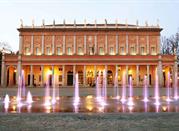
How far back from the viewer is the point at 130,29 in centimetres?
6525

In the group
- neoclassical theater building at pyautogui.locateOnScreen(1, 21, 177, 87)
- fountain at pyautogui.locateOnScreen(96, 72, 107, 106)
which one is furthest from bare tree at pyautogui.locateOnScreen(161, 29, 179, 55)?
fountain at pyautogui.locateOnScreen(96, 72, 107, 106)

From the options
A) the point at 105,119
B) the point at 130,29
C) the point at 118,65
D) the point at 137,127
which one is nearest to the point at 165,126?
the point at 137,127

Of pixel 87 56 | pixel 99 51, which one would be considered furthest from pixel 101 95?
pixel 99 51

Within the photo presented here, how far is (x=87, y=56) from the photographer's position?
6072 cm

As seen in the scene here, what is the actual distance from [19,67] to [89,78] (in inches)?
592

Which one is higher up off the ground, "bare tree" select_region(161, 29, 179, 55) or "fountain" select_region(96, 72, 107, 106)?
"bare tree" select_region(161, 29, 179, 55)

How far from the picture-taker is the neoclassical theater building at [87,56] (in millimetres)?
60656

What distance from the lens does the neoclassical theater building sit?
60.7 m

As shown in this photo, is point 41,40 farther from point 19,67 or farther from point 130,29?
point 130,29

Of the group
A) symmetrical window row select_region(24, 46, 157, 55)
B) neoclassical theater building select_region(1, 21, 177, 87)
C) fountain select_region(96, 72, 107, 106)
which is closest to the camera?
fountain select_region(96, 72, 107, 106)

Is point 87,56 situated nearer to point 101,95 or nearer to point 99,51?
point 99,51

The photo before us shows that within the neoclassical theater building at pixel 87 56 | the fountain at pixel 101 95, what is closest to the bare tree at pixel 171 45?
the neoclassical theater building at pixel 87 56

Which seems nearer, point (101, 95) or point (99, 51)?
point (101, 95)

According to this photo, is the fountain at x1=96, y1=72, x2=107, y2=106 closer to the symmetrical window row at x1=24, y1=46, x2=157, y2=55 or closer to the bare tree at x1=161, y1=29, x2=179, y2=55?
the symmetrical window row at x1=24, y1=46, x2=157, y2=55
